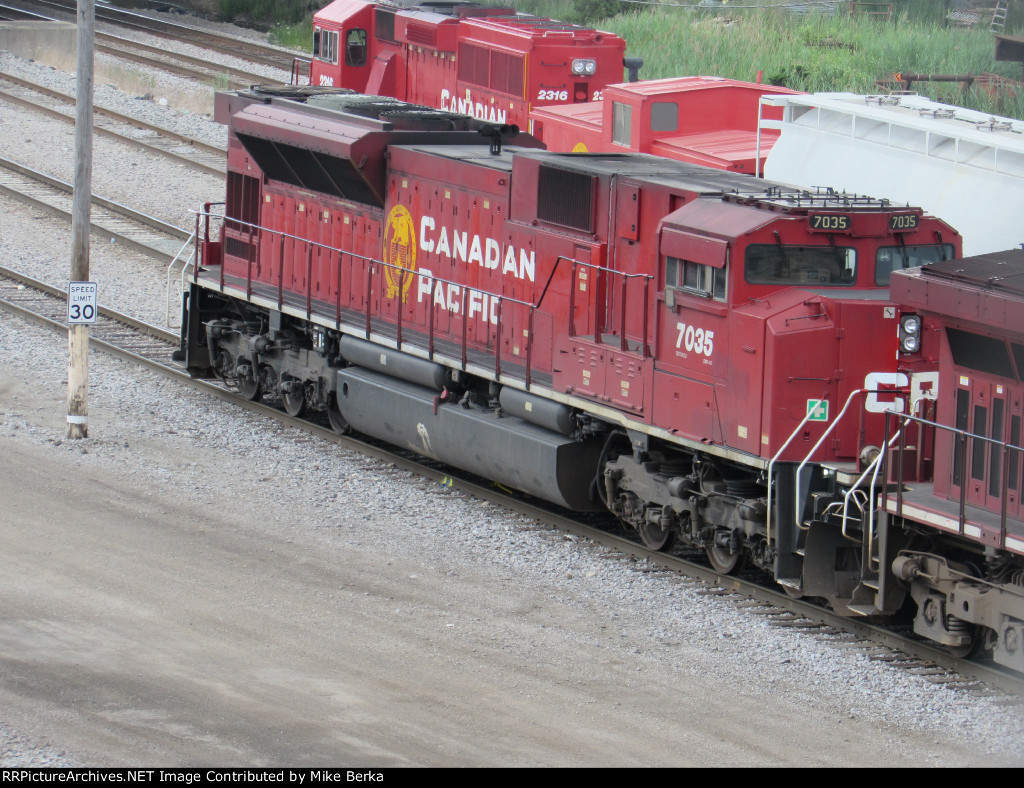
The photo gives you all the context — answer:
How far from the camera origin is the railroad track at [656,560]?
1130 centimetres

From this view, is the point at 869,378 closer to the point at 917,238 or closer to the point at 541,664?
the point at 917,238

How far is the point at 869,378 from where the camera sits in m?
11.9

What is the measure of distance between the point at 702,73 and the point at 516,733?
94.3ft

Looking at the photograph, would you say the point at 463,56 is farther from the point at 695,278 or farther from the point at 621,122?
the point at 695,278

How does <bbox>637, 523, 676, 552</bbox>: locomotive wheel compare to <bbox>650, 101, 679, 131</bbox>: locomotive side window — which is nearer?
<bbox>637, 523, 676, 552</bbox>: locomotive wheel

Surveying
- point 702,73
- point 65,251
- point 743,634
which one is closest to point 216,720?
point 743,634

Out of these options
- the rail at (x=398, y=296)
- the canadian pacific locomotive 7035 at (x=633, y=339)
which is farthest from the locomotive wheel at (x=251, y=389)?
the rail at (x=398, y=296)

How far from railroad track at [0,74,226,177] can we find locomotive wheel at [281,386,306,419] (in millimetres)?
11182

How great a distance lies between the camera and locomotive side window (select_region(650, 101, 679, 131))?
78.1 feet

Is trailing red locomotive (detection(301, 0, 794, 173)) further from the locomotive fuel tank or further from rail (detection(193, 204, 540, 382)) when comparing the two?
the locomotive fuel tank

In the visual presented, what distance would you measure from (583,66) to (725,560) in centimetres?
1635

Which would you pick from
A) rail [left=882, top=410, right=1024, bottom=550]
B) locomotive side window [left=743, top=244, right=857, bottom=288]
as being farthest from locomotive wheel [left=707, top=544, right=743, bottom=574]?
locomotive side window [left=743, top=244, right=857, bottom=288]

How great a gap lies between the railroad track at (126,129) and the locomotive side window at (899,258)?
18452 mm

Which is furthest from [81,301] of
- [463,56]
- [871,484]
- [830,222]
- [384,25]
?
[384,25]
